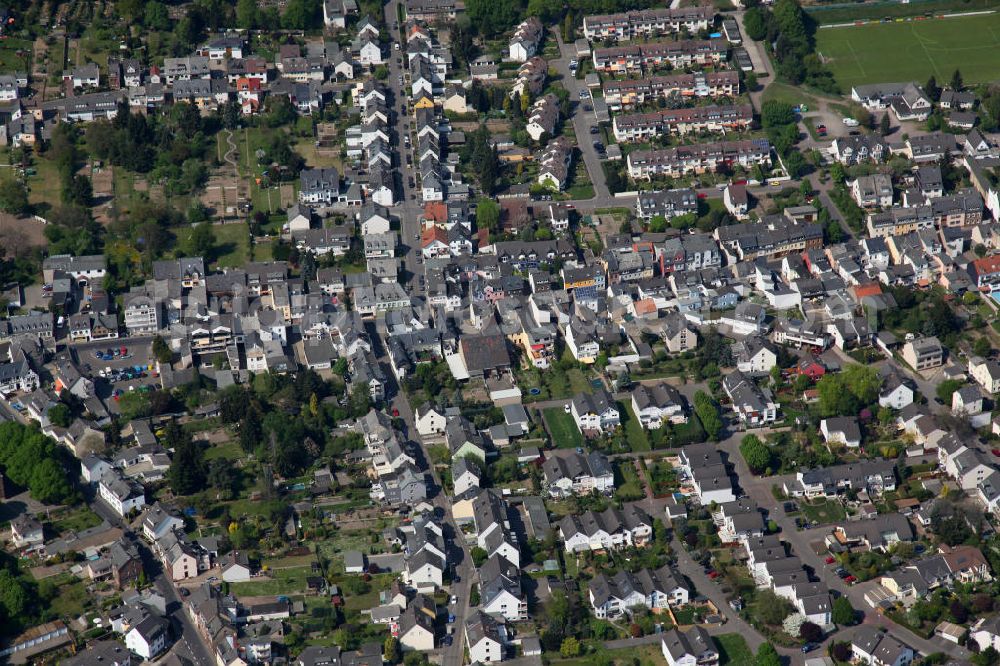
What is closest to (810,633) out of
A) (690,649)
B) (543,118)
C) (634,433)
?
(690,649)

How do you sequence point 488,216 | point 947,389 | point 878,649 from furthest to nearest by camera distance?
point 488,216 < point 947,389 < point 878,649

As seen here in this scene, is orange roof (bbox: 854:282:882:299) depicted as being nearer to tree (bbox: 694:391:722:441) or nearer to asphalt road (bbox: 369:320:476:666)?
tree (bbox: 694:391:722:441)

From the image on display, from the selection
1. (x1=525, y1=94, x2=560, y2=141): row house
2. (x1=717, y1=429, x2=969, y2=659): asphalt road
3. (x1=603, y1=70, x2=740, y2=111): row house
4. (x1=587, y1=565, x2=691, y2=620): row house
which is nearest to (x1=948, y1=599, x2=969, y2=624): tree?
(x1=717, y1=429, x2=969, y2=659): asphalt road

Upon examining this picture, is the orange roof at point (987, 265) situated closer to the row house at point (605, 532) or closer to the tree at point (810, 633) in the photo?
the row house at point (605, 532)

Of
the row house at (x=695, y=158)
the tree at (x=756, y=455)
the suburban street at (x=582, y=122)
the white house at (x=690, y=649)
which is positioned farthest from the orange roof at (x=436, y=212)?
the white house at (x=690, y=649)

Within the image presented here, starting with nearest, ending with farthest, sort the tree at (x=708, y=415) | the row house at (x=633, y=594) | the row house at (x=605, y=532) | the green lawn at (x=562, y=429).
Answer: the row house at (x=633, y=594) < the row house at (x=605, y=532) < the tree at (x=708, y=415) < the green lawn at (x=562, y=429)

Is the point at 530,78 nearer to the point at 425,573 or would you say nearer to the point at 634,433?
the point at 634,433

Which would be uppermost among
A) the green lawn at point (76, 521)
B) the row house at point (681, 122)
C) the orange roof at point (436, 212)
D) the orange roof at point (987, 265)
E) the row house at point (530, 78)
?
the row house at point (530, 78)
